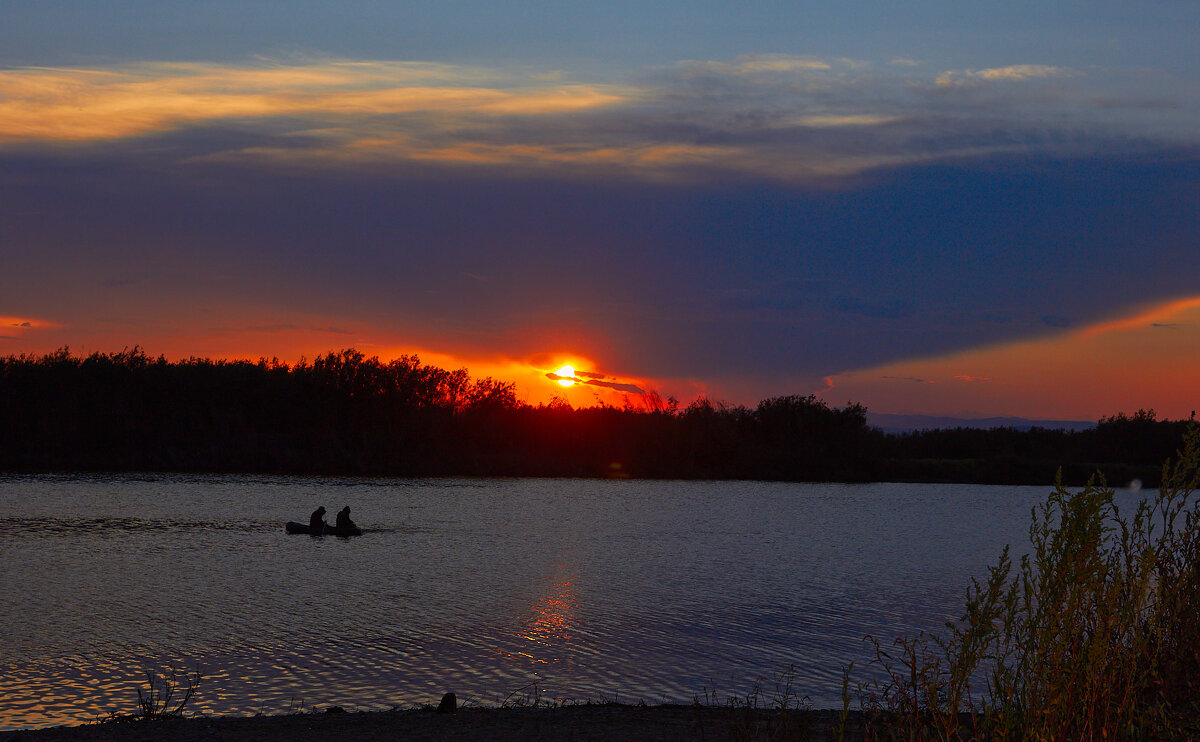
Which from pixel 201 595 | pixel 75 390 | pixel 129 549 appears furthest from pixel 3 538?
pixel 75 390

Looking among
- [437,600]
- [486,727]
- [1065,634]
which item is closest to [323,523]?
[437,600]

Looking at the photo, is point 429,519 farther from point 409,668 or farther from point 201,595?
point 409,668

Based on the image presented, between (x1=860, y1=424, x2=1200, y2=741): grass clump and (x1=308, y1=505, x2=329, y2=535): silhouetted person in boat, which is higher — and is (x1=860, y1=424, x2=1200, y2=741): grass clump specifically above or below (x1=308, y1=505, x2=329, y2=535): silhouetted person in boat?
above

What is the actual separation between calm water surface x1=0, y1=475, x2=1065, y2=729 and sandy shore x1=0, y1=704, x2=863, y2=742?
228 centimetres

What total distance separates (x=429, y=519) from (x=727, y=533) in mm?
15448

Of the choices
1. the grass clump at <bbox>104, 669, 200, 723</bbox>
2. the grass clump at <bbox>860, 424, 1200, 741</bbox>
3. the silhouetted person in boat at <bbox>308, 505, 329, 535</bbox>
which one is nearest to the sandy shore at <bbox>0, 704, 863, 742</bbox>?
the grass clump at <bbox>104, 669, 200, 723</bbox>

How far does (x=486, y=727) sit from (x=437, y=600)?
559 inches

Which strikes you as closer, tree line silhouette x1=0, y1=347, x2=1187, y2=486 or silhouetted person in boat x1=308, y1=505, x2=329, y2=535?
silhouetted person in boat x1=308, y1=505, x2=329, y2=535

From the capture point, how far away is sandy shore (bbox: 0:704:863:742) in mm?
10750

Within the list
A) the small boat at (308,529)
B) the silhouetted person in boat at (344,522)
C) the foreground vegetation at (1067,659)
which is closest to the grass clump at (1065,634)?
the foreground vegetation at (1067,659)

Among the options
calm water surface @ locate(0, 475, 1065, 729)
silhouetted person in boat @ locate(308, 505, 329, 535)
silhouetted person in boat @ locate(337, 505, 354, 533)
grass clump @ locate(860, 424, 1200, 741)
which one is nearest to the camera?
grass clump @ locate(860, 424, 1200, 741)

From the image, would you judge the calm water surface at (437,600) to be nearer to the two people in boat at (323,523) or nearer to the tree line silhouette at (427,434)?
A: the two people in boat at (323,523)

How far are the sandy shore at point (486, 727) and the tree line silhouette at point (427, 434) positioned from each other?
77843mm

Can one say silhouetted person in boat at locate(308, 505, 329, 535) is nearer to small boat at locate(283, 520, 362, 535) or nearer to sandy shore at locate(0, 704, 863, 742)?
small boat at locate(283, 520, 362, 535)
